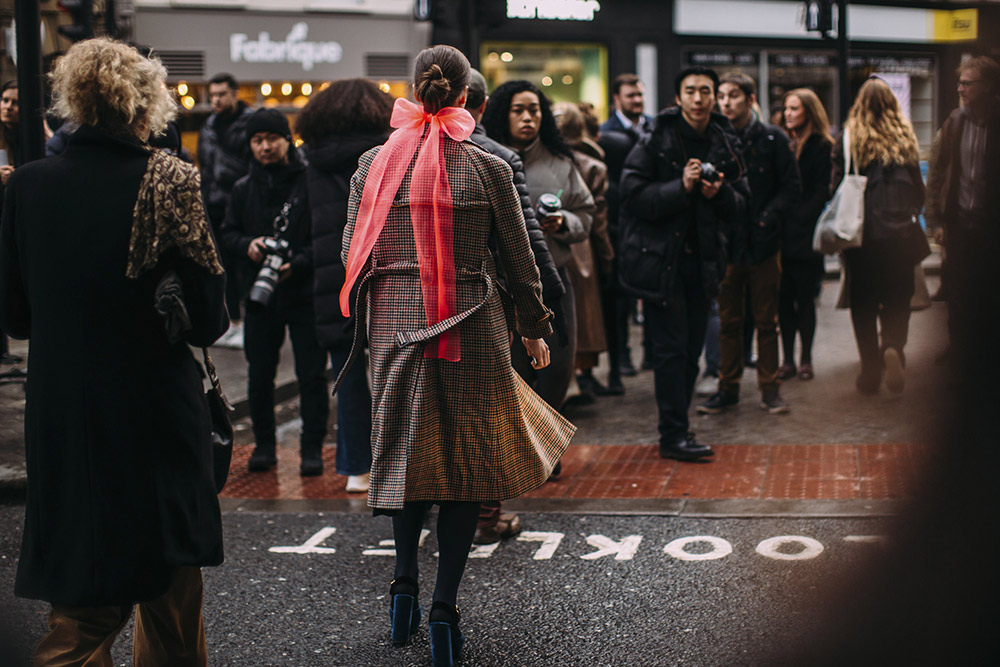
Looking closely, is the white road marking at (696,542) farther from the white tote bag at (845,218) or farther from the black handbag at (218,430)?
the white tote bag at (845,218)

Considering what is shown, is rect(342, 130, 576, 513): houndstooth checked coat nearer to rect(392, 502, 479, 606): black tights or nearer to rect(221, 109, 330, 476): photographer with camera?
rect(392, 502, 479, 606): black tights

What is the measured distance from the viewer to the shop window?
18359 mm

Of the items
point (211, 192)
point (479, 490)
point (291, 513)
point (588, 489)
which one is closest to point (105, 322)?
point (479, 490)

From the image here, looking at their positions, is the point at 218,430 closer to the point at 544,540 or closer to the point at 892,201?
the point at 544,540

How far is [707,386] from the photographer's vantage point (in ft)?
26.6

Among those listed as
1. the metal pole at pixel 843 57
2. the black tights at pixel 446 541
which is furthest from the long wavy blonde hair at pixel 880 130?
the metal pole at pixel 843 57

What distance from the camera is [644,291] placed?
594 cm

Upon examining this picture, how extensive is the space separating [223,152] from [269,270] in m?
4.55

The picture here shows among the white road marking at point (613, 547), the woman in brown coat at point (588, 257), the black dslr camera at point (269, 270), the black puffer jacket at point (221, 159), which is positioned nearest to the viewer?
the white road marking at point (613, 547)

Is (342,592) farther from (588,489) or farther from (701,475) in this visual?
(701,475)

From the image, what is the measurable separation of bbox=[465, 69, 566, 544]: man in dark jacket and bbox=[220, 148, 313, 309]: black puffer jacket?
1517mm

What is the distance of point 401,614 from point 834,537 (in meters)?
1.84

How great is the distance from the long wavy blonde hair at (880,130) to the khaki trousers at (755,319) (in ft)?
3.00

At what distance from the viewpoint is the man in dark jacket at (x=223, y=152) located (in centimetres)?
980
